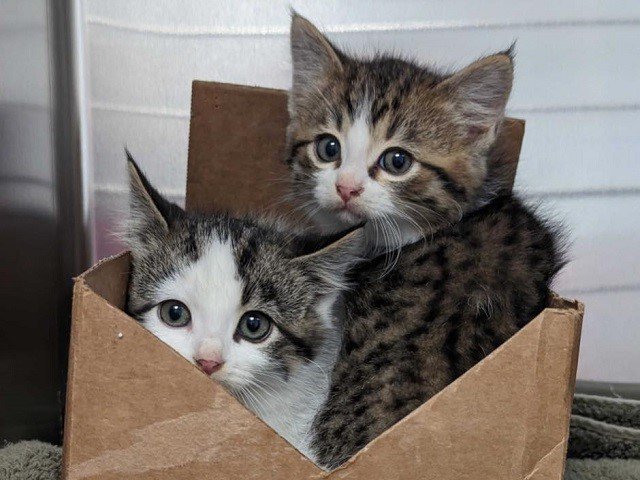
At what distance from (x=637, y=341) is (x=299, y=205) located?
126 cm

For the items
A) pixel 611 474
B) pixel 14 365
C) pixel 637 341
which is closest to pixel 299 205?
pixel 14 365

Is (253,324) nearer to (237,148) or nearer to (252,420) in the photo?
(252,420)

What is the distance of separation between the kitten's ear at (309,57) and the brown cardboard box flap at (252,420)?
0.89 meters

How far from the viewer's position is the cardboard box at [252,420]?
116 cm

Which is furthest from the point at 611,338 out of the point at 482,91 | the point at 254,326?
the point at 254,326

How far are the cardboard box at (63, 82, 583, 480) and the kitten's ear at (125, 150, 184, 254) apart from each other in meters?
0.31

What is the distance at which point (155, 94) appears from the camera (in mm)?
2369

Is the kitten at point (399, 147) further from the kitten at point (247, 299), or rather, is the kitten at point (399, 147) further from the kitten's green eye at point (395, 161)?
the kitten at point (247, 299)

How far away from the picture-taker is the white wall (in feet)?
7.52

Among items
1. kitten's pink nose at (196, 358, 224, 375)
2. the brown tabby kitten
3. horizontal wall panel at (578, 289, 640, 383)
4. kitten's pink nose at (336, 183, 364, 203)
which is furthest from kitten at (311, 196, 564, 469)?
horizontal wall panel at (578, 289, 640, 383)

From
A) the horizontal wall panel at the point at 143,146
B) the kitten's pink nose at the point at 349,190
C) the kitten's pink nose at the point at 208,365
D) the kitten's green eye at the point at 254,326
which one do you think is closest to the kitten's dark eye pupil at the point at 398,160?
the kitten's pink nose at the point at 349,190

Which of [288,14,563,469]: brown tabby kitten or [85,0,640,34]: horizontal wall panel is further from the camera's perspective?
[85,0,640,34]: horizontal wall panel

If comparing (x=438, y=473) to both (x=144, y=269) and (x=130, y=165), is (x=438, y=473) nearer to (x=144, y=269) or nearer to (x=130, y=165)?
(x=144, y=269)

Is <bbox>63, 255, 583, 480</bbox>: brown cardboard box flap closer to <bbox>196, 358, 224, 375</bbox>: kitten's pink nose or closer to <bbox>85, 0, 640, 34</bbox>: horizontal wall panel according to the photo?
<bbox>196, 358, 224, 375</bbox>: kitten's pink nose
